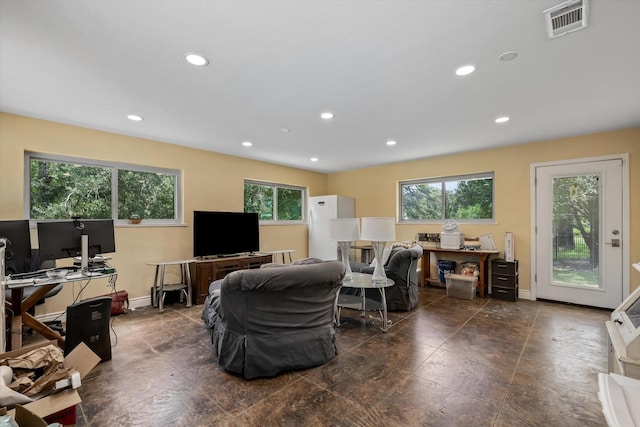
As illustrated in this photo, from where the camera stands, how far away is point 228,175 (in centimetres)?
514

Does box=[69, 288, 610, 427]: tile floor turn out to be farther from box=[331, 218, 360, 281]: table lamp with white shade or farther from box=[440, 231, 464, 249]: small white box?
box=[440, 231, 464, 249]: small white box

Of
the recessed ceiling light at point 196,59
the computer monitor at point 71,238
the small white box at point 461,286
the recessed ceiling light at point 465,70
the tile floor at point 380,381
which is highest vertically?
the recessed ceiling light at point 196,59

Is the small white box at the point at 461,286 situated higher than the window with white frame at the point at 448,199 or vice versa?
the window with white frame at the point at 448,199

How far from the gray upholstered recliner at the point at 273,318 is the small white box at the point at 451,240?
3.12 m

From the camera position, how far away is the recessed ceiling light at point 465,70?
2221mm

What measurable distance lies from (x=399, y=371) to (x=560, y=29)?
8.77 ft

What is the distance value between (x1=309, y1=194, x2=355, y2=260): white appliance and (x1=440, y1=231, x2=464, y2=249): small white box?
6.81ft

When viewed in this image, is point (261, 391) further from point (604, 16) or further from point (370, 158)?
point (370, 158)

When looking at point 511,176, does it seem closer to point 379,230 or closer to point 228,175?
point 379,230

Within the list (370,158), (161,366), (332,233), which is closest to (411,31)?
(332,233)

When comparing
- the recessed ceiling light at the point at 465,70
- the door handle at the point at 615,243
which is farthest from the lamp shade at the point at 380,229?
the door handle at the point at 615,243

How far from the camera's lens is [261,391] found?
2.04 m

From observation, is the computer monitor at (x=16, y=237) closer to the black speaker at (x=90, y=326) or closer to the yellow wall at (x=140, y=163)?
the black speaker at (x=90, y=326)

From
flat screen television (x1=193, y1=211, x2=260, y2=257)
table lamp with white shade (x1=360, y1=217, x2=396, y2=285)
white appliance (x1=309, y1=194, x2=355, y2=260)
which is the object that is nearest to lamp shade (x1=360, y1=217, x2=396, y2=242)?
table lamp with white shade (x1=360, y1=217, x2=396, y2=285)
